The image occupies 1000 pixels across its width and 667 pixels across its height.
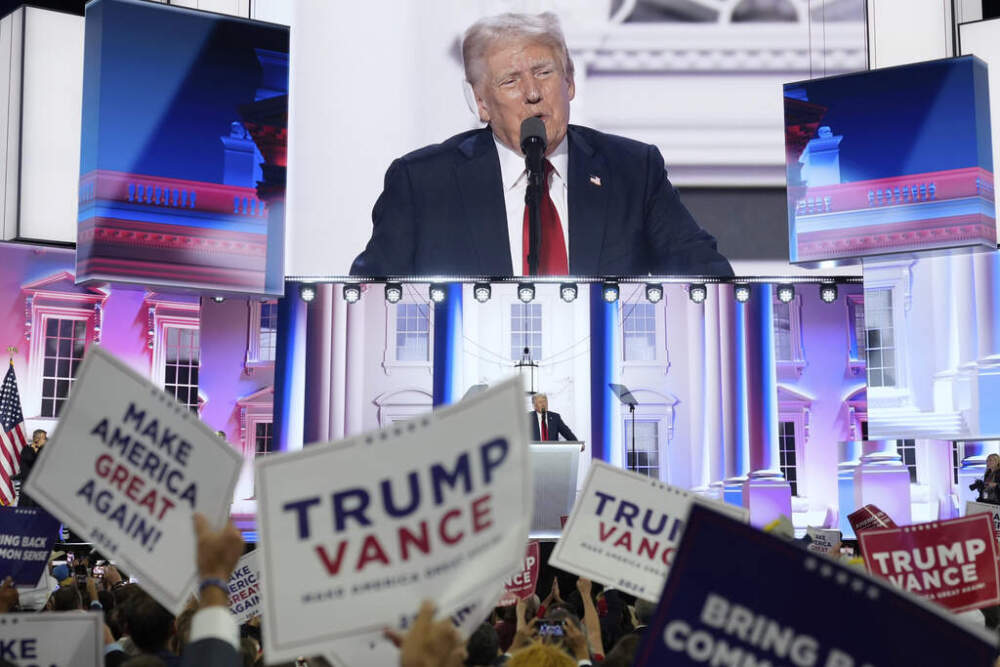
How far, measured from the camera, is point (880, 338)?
16.3m

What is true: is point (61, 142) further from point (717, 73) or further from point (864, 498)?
point (864, 498)

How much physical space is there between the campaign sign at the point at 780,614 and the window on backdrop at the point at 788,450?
15.1m

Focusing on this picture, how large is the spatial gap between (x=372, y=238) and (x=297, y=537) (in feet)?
41.9

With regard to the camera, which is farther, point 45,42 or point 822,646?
point 45,42

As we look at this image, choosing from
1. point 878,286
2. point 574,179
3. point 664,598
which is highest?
point 574,179

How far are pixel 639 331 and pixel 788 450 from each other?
11.5 feet

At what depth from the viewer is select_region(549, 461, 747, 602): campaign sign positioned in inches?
196

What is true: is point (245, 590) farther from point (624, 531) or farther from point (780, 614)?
point (780, 614)

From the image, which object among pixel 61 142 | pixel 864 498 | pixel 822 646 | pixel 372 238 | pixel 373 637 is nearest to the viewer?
pixel 822 646

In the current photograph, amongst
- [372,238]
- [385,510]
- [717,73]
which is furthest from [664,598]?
[717,73]

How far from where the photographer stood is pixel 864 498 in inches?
671

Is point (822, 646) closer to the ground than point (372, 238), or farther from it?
closer to the ground

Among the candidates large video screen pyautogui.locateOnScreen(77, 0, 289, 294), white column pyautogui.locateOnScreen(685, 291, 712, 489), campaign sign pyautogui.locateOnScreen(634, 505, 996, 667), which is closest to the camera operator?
white column pyautogui.locateOnScreen(685, 291, 712, 489)

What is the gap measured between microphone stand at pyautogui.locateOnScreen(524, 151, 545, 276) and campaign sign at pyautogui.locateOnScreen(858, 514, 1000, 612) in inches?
398
